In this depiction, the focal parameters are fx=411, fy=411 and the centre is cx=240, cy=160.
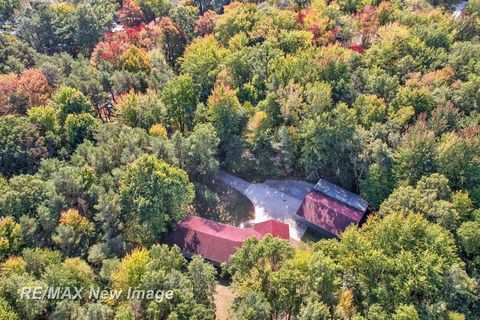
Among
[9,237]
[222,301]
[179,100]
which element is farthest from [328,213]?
[9,237]

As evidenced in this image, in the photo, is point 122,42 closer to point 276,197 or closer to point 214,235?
point 276,197

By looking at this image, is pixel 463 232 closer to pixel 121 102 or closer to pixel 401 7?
pixel 121 102

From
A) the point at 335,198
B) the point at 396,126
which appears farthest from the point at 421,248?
the point at 396,126

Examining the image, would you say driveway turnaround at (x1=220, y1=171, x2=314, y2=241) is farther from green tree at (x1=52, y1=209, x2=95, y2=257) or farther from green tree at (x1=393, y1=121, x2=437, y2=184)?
green tree at (x1=52, y1=209, x2=95, y2=257)

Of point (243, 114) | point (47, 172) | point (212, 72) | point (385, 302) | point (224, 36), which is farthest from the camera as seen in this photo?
point (224, 36)

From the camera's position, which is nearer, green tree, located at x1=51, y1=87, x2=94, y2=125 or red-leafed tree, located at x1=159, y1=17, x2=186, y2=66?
green tree, located at x1=51, y1=87, x2=94, y2=125

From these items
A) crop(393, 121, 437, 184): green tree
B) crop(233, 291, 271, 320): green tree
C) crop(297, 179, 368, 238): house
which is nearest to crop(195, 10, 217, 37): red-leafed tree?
crop(297, 179, 368, 238): house

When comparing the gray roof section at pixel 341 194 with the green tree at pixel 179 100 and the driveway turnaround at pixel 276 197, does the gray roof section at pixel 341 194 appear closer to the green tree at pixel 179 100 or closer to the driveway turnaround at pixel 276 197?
the driveway turnaround at pixel 276 197
